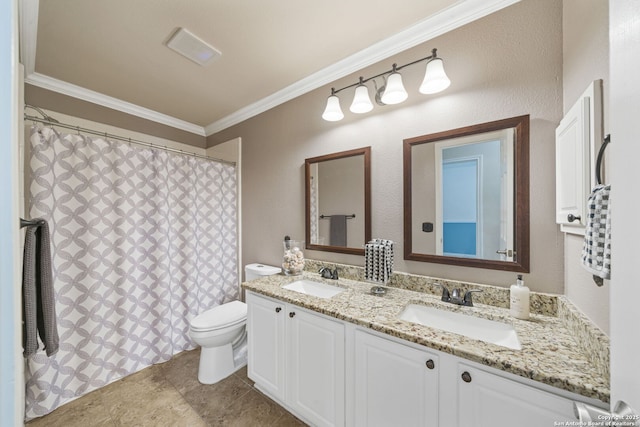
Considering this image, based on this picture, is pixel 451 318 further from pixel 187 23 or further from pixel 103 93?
pixel 103 93

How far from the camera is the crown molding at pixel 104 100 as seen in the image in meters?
1.87

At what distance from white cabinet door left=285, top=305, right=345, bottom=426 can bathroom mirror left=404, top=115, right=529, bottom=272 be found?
72 cm

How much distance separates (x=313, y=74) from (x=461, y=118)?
3.87 ft

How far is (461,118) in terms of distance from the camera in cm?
136

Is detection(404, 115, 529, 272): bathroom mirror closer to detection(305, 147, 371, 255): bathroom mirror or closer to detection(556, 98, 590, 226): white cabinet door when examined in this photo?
detection(556, 98, 590, 226): white cabinet door

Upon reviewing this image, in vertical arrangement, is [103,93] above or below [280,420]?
above

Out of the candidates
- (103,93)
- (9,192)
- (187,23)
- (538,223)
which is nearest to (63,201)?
(103,93)

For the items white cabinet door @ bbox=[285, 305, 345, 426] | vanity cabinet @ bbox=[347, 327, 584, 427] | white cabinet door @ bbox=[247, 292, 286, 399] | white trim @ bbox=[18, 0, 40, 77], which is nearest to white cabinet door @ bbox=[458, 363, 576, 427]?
vanity cabinet @ bbox=[347, 327, 584, 427]

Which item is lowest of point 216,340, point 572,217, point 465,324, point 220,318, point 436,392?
point 216,340

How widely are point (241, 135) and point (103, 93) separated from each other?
120 cm

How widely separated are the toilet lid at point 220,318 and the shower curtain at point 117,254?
459 mm

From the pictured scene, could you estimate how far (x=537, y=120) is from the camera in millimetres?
1170

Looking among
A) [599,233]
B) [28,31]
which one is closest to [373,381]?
[599,233]

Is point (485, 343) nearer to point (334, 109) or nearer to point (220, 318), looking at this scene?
point (334, 109)
